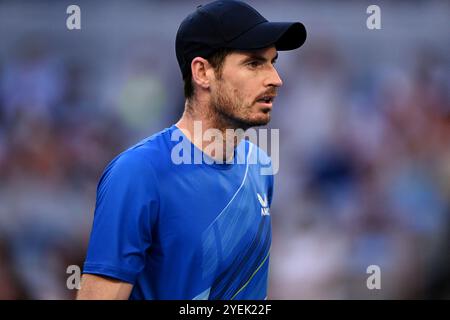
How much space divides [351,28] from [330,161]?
1139mm

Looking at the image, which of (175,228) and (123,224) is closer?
(123,224)

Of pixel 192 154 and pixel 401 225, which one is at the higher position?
pixel 192 154

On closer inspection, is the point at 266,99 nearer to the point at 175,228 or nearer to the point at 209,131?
the point at 209,131

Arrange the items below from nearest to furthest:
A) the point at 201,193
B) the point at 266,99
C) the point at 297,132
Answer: the point at 201,193 < the point at 266,99 < the point at 297,132

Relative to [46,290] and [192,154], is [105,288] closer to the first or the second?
[192,154]

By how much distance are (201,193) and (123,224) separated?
13.8 inches

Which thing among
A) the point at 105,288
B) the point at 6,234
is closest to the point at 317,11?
the point at 6,234

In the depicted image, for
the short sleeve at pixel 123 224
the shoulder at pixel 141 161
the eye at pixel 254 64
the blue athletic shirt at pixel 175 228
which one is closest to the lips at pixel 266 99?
the eye at pixel 254 64

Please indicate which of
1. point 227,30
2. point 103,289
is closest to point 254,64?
point 227,30

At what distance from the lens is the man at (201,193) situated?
2535 millimetres

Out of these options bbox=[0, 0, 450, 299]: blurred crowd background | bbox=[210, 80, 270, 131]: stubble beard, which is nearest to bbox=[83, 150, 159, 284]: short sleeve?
bbox=[210, 80, 270, 131]: stubble beard

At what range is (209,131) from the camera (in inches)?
113

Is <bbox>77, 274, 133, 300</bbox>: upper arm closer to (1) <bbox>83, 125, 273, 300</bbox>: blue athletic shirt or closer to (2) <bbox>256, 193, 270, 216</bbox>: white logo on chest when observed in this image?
(1) <bbox>83, 125, 273, 300</bbox>: blue athletic shirt

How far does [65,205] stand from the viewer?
5.79m
